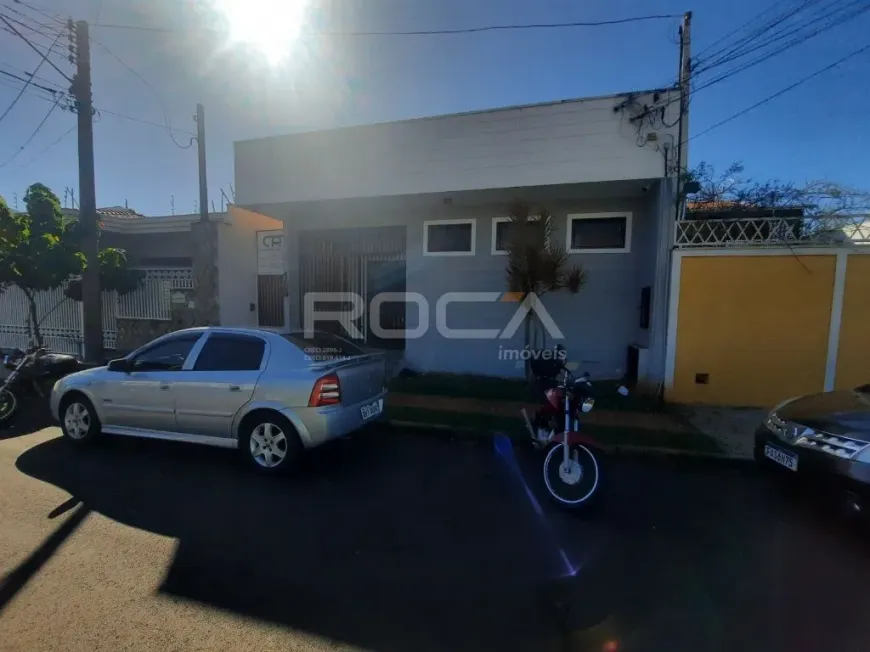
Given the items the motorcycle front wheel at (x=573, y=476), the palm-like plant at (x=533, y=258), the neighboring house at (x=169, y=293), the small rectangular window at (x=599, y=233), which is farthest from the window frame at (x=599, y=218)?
the neighboring house at (x=169, y=293)

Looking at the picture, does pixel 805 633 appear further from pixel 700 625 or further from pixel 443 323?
Answer: pixel 443 323

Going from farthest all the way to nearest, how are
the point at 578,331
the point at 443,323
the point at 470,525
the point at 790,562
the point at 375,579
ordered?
1. the point at 443,323
2. the point at 578,331
3. the point at 470,525
4. the point at 790,562
5. the point at 375,579

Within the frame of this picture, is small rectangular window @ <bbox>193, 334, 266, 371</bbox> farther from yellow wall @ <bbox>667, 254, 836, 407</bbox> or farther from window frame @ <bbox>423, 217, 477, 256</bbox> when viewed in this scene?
yellow wall @ <bbox>667, 254, 836, 407</bbox>

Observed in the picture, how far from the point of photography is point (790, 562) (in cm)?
294

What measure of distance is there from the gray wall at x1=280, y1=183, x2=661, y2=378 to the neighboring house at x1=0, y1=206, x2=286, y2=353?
186cm

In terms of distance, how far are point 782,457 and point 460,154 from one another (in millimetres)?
6066

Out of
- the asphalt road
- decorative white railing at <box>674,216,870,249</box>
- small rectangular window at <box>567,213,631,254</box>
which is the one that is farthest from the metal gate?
the asphalt road

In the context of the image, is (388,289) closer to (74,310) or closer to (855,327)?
(855,327)

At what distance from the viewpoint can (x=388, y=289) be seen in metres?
9.65

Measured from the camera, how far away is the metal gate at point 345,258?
9547 mm

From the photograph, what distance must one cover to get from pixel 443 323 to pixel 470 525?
5815 millimetres

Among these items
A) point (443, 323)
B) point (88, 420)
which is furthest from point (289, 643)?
point (443, 323)

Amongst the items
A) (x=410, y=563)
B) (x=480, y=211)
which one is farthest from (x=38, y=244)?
(x=410, y=563)

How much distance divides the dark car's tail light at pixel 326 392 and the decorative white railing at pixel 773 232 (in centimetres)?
555
